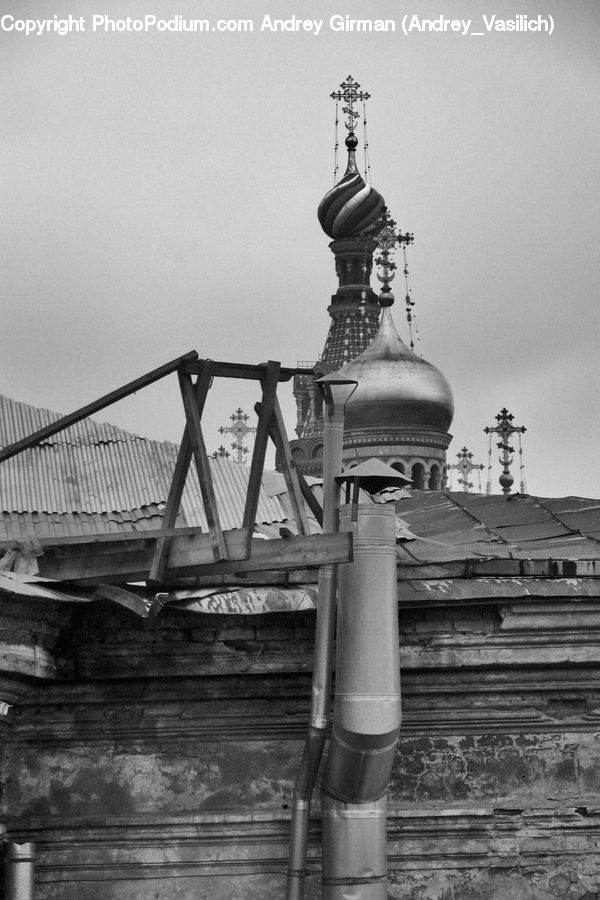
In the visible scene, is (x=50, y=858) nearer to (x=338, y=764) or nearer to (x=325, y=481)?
(x=338, y=764)

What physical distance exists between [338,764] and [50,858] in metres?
1.19

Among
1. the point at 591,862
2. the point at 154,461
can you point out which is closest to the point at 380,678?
the point at 591,862

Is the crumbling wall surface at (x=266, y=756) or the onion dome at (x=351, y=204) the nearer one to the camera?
the crumbling wall surface at (x=266, y=756)

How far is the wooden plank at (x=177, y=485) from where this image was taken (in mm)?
Answer: 5996

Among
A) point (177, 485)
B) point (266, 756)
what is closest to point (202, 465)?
point (177, 485)

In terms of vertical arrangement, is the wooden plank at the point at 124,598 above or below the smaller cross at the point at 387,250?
below

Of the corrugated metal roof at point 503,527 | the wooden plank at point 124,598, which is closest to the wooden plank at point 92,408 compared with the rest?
the wooden plank at point 124,598

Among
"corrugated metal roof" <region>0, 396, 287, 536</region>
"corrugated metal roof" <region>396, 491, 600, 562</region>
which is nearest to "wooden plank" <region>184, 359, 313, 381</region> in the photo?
"corrugated metal roof" <region>396, 491, 600, 562</region>

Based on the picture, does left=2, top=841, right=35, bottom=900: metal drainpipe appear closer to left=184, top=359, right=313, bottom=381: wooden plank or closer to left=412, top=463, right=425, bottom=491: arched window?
left=184, top=359, right=313, bottom=381: wooden plank

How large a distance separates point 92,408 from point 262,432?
615mm

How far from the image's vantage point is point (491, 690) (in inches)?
257

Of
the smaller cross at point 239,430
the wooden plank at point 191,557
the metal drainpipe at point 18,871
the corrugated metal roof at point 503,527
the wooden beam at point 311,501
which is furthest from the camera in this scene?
the smaller cross at point 239,430

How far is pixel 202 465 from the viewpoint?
597 cm

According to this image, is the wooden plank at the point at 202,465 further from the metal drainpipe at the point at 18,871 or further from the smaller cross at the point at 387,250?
the smaller cross at the point at 387,250
